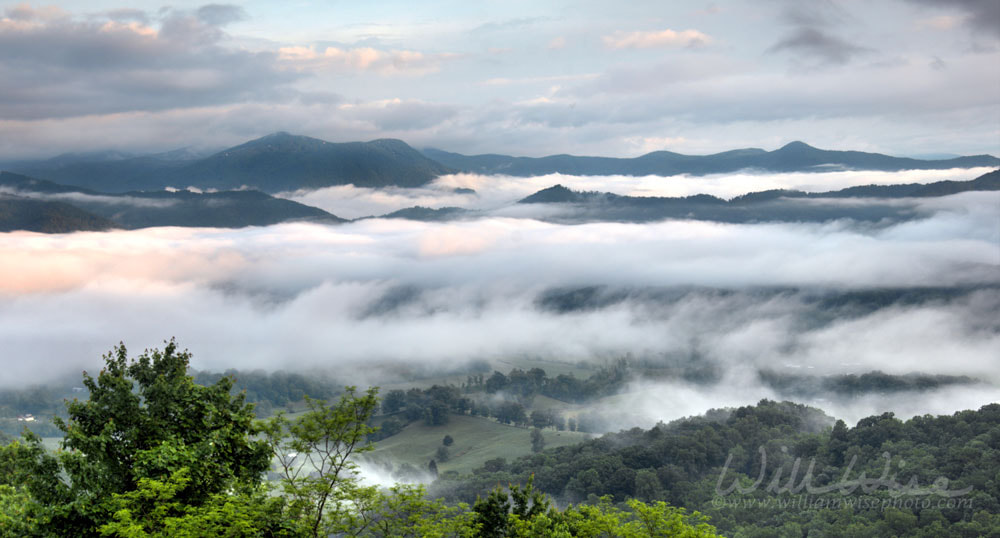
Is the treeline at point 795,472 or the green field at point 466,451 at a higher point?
the treeline at point 795,472

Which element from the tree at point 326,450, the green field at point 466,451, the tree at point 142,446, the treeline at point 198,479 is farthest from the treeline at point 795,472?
the tree at point 326,450

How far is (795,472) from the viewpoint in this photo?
109 meters

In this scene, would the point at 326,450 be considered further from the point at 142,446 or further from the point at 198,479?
the point at 142,446

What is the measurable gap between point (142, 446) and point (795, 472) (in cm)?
10287

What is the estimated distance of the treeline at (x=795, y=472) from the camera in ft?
267

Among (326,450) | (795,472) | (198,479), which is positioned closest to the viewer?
(326,450)

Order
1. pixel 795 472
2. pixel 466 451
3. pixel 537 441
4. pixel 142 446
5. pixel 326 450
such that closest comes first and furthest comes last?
pixel 326 450
pixel 142 446
pixel 795 472
pixel 537 441
pixel 466 451

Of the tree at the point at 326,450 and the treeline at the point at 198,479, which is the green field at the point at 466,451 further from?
the tree at the point at 326,450

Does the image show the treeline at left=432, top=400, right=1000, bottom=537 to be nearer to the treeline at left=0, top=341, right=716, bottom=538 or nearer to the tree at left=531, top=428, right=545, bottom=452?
the tree at left=531, top=428, right=545, bottom=452

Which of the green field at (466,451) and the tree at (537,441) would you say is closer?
the green field at (466,451)

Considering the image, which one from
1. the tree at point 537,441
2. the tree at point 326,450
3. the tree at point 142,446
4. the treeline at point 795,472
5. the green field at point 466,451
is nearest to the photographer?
the tree at point 326,450

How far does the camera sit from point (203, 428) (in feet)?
105

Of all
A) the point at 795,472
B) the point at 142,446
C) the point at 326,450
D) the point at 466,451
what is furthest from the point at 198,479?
the point at 466,451

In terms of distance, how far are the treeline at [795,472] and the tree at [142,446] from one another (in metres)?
62.4
